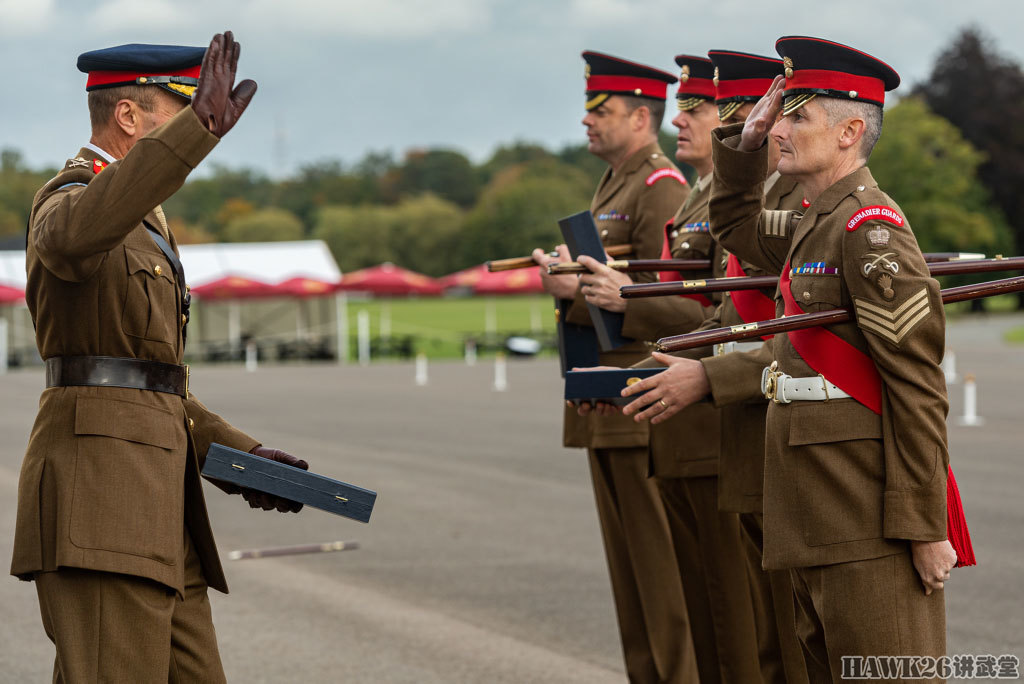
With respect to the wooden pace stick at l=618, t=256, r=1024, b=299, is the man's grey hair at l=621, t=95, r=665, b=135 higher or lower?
higher

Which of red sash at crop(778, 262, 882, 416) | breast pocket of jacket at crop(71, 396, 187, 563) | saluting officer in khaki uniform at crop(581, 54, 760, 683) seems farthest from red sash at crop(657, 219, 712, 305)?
breast pocket of jacket at crop(71, 396, 187, 563)

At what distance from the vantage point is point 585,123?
19.3ft

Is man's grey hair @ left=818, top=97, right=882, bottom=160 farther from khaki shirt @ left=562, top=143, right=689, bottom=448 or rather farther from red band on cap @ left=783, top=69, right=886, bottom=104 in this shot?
khaki shirt @ left=562, top=143, right=689, bottom=448

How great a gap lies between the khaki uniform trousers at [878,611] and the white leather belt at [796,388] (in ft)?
1.45

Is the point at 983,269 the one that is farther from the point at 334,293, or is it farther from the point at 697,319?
the point at 334,293

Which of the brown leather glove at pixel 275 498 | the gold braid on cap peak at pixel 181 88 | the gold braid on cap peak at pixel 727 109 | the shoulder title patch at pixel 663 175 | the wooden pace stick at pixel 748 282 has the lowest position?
the brown leather glove at pixel 275 498

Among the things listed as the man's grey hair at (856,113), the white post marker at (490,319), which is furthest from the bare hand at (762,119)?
the white post marker at (490,319)

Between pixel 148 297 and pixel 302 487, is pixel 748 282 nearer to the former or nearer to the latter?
pixel 302 487

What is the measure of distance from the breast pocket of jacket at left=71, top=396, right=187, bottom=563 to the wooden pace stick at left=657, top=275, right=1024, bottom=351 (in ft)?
4.60

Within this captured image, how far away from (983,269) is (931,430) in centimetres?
68

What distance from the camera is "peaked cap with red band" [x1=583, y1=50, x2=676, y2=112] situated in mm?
5715

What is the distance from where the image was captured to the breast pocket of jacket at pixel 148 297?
357cm

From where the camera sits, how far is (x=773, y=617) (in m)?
4.55

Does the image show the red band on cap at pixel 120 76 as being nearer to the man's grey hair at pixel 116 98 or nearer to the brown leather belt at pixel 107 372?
the man's grey hair at pixel 116 98
